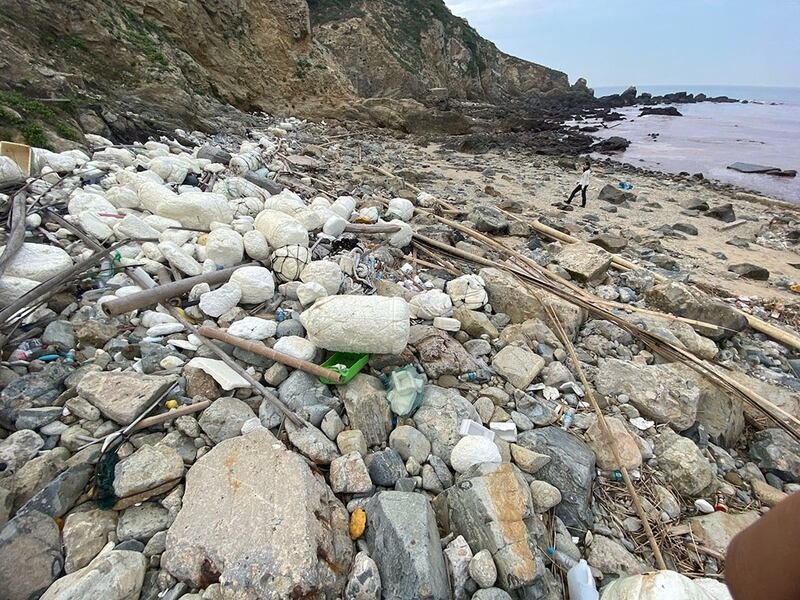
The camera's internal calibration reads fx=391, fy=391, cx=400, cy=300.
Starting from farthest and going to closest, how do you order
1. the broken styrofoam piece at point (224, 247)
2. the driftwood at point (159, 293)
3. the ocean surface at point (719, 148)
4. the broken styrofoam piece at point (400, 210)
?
the ocean surface at point (719, 148)
the broken styrofoam piece at point (400, 210)
the broken styrofoam piece at point (224, 247)
the driftwood at point (159, 293)

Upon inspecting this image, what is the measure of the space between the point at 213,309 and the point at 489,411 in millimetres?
2135

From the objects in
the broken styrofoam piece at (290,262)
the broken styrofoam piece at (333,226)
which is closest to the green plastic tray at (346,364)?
the broken styrofoam piece at (290,262)

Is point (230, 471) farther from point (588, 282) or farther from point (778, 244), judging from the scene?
point (778, 244)

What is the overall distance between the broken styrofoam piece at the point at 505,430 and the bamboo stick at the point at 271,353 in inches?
43.3

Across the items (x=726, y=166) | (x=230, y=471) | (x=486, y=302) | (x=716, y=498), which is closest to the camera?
(x=230, y=471)

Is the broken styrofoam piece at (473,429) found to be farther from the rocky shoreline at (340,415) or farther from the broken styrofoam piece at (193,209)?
the broken styrofoam piece at (193,209)

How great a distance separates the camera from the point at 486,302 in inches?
157

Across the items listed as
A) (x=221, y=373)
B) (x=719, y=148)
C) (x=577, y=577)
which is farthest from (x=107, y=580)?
(x=719, y=148)

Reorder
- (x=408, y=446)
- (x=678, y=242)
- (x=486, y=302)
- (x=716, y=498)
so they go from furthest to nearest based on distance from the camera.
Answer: (x=678, y=242), (x=486, y=302), (x=716, y=498), (x=408, y=446)

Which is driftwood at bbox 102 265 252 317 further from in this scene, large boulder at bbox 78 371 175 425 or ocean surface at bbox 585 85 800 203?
ocean surface at bbox 585 85 800 203

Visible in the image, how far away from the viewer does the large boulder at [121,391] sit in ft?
6.94

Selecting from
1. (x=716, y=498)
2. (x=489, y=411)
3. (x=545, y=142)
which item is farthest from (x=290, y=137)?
(x=545, y=142)

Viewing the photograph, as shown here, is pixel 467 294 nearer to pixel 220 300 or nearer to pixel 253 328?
pixel 253 328

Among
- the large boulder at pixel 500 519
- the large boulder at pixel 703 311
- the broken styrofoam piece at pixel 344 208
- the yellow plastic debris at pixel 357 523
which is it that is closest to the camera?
the large boulder at pixel 500 519
